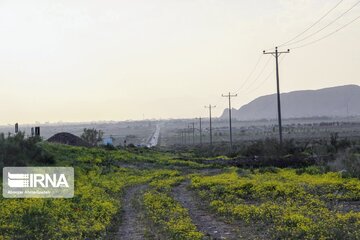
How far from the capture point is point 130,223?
15141 mm

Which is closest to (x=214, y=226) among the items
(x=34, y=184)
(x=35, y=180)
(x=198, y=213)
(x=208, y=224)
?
(x=208, y=224)

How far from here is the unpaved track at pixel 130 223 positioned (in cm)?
1295

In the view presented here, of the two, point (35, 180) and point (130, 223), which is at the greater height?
point (35, 180)

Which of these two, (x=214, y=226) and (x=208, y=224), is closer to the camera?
(x=214, y=226)

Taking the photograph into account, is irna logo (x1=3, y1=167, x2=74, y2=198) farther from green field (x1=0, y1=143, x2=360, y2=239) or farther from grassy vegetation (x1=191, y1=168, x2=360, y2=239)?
grassy vegetation (x1=191, y1=168, x2=360, y2=239)

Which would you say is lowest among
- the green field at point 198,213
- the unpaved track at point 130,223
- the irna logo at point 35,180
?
the unpaved track at point 130,223

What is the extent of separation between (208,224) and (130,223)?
2550 millimetres

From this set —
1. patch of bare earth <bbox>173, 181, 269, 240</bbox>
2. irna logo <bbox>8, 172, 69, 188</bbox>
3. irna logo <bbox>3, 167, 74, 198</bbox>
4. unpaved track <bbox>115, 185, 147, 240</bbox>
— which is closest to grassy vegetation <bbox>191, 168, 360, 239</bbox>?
patch of bare earth <bbox>173, 181, 269, 240</bbox>

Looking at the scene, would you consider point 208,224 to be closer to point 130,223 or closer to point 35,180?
point 130,223

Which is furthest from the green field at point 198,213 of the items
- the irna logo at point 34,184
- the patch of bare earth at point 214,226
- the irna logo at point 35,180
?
the irna logo at point 35,180

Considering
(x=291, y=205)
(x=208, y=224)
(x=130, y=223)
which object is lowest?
(x=130, y=223)

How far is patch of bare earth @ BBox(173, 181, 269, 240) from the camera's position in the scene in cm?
1210

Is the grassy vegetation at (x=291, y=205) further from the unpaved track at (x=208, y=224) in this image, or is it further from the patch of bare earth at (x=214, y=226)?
the unpaved track at (x=208, y=224)

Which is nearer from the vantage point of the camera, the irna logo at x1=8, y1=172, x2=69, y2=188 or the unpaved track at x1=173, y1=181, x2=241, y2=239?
the unpaved track at x1=173, y1=181, x2=241, y2=239
